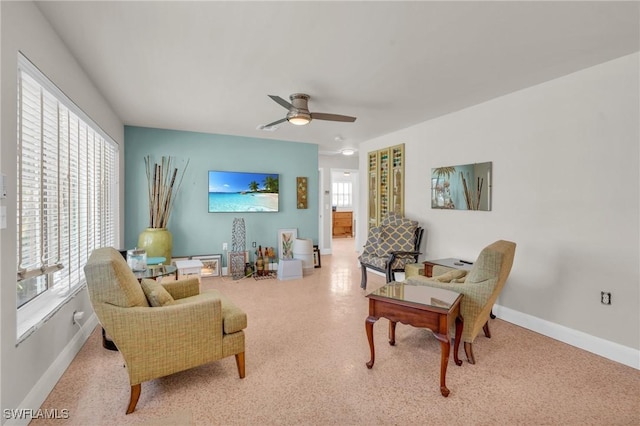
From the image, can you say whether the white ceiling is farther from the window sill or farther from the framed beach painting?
the framed beach painting

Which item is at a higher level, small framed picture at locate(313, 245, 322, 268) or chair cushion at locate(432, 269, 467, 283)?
chair cushion at locate(432, 269, 467, 283)

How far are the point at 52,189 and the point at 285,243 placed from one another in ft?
12.4

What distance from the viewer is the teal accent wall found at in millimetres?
4758

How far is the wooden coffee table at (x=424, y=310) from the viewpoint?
203 cm

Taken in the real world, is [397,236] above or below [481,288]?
above

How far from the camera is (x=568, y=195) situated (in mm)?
2822

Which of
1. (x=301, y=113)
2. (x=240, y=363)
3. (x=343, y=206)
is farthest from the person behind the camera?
(x=343, y=206)

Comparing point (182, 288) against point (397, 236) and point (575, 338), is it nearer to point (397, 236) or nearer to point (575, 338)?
point (397, 236)

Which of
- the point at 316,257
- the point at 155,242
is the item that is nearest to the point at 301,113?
the point at 155,242

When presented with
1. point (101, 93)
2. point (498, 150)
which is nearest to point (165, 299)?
point (101, 93)

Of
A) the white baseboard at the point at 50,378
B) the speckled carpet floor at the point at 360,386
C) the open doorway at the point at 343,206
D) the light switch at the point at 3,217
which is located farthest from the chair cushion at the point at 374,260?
the open doorway at the point at 343,206

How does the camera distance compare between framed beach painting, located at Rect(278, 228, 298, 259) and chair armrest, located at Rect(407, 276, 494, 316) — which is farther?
framed beach painting, located at Rect(278, 228, 298, 259)

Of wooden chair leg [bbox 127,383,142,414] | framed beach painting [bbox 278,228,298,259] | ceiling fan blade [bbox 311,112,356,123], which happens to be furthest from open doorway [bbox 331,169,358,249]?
wooden chair leg [bbox 127,383,142,414]

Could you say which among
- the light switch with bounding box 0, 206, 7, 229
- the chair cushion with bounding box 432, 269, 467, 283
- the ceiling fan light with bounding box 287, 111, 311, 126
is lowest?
the chair cushion with bounding box 432, 269, 467, 283
